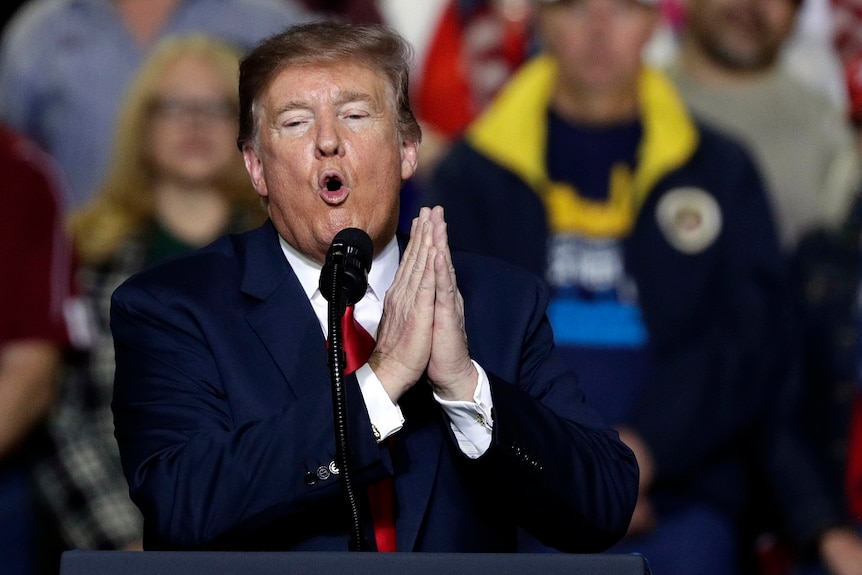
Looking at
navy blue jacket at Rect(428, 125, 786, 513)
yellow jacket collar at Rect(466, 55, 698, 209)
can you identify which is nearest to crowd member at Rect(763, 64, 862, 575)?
navy blue jacket at Rect(428, 125, 786, 513)

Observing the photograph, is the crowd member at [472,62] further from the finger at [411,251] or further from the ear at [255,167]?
the finger at [411,251]

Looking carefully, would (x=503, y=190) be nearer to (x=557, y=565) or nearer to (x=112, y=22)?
(x=112, y=22)

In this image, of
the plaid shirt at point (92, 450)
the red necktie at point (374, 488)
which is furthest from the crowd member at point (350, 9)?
the red necktie at point (374, 488)

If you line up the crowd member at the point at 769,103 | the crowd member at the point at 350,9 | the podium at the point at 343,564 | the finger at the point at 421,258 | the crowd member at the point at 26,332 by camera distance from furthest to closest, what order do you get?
the crowd member at the point at 350,9
the crowd member at the point at 769,103
the crowd member at the point at 26,332
the finger at the point at 421,258
the podium at the point at 343,564

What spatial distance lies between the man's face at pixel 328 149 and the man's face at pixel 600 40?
7.14 feet

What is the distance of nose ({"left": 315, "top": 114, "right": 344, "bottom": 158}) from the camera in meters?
2.08

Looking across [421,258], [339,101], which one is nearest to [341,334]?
[421,258]

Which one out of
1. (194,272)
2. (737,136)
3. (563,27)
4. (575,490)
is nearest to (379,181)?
(194,272)

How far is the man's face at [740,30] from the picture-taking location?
4.62 m

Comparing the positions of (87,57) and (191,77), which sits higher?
(191,77)

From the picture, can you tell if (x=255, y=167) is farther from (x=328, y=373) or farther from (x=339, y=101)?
(x=328, y=373)

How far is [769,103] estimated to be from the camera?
4.64m

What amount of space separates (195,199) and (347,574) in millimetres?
2754

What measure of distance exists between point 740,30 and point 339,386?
3.08m
